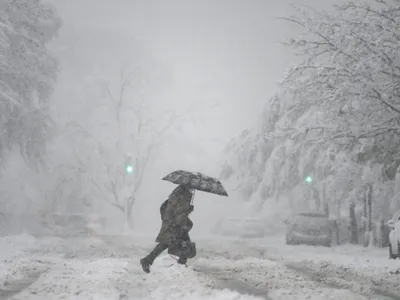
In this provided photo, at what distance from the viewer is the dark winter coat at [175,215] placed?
377 inches

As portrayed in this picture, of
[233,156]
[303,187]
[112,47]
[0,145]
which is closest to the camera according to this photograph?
[0,145]

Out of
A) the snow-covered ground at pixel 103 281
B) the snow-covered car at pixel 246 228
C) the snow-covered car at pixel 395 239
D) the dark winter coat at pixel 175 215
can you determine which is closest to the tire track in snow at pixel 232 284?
the snow-covered ground at pixel 103 281

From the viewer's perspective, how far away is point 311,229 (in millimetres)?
20844

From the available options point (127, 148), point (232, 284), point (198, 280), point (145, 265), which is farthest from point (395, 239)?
point (127, 148)

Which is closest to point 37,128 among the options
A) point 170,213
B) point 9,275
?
point 9,275

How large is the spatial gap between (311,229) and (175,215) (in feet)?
41.1

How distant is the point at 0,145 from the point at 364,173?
13.6 metres

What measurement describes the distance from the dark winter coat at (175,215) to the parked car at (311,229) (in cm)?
1228

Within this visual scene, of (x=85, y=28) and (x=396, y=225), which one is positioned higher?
(x=85, y=28)

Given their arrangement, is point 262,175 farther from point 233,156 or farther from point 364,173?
point 364,173

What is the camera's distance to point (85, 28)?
49469mm

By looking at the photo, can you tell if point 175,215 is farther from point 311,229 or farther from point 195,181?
point 311,229

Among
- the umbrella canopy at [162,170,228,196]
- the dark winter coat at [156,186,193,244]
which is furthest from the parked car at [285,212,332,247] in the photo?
the dark winter coat at [156,186,193,244]

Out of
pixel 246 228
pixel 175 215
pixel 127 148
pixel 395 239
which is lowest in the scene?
pixel 395 239
